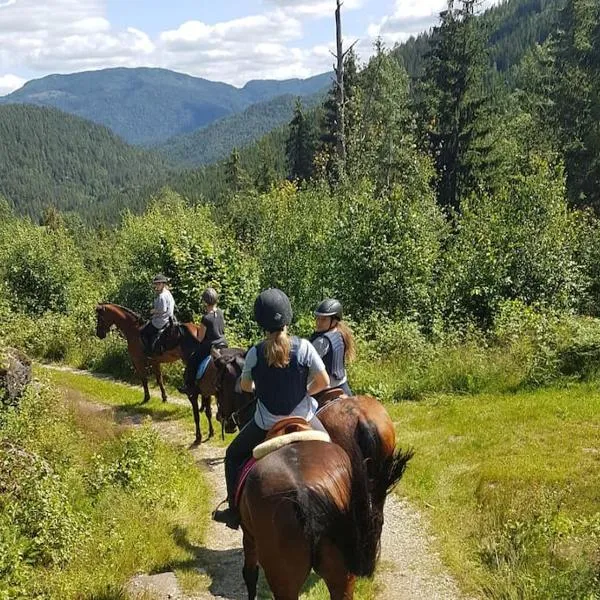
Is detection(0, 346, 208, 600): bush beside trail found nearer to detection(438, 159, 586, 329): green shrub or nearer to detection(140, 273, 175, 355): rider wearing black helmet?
detection(140, 273, 175, 355): rider wearing black helmet

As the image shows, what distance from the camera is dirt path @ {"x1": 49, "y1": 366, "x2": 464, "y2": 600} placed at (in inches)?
266

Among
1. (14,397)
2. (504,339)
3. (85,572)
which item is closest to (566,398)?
(504,339)

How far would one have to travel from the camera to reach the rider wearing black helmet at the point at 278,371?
18.0ft

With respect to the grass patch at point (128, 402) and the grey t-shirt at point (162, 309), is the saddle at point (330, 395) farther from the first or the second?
the grey t-shirt at point (162, 309)

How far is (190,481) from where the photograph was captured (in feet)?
32.5

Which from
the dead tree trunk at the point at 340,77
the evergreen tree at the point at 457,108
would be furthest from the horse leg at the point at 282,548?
the evergreen tree at the point at 457,108

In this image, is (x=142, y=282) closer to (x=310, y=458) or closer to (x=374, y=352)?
(x=374, y=352)

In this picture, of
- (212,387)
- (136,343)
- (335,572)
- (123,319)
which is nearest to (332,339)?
(335,572)

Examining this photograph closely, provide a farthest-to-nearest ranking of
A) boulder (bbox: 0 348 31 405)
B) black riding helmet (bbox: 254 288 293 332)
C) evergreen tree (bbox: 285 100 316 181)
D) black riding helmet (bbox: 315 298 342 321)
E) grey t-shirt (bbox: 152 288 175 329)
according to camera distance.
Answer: evergreen tree (bbox: 285 100 316 181) < grey t-shirt (bbox: 152 288 175 329) < boulder (bbox: 0 348 31 405) < black riding helmet (bbox: 315 298 342 321) < black riding helmet (bbox: 254 288 293 332)

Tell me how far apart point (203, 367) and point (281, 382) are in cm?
648

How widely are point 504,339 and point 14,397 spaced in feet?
35.1

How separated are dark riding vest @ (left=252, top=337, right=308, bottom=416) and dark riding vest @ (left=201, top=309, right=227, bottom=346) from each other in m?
6.08

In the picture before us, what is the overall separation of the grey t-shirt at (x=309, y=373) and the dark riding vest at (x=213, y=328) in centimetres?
587

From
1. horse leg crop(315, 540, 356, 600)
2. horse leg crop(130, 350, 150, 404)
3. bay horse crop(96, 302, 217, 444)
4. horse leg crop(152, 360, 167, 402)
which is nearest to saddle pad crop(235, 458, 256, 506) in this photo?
horse leg crop(315, 540, 356, 600)
